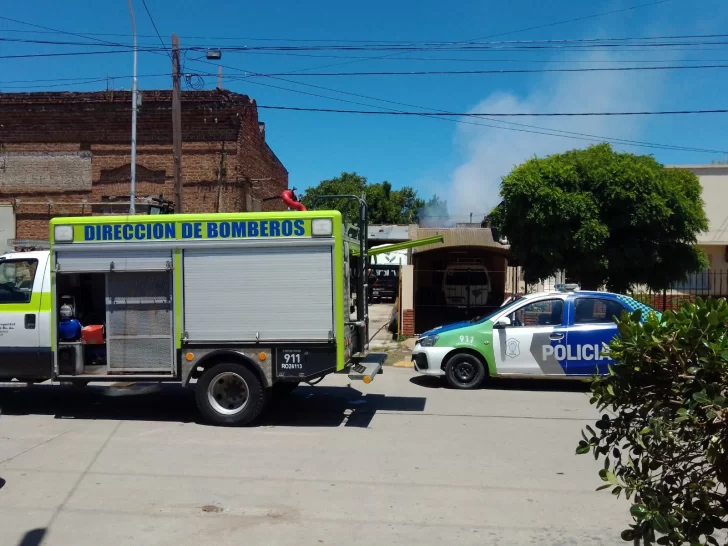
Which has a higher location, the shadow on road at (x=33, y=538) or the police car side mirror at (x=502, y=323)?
the police car side mirror at (x=502, y=323)

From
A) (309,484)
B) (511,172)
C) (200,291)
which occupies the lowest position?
(309,484)

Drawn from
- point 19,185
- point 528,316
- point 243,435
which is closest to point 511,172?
point 528,316

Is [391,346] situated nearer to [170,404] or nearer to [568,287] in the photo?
[568,287]

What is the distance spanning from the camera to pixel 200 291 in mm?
8562

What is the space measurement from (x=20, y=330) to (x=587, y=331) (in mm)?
8169

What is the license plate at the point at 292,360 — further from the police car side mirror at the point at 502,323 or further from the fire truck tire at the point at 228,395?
the police car side mirror at the point at 502,323

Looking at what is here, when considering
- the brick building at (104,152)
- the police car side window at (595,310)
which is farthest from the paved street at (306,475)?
the brick building at (104,152)

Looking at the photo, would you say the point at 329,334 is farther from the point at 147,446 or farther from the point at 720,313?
the point at 720,313

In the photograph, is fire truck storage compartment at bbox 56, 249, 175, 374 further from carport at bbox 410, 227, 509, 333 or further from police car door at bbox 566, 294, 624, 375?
carport at bbox 410, 227, 509, 333

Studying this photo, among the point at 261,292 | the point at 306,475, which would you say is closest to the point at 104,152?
the point at 261,292

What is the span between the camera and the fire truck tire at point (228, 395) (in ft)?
27.8

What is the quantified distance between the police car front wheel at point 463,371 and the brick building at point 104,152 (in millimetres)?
12576

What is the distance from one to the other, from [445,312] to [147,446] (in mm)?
12690

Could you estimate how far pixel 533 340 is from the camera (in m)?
10.8
